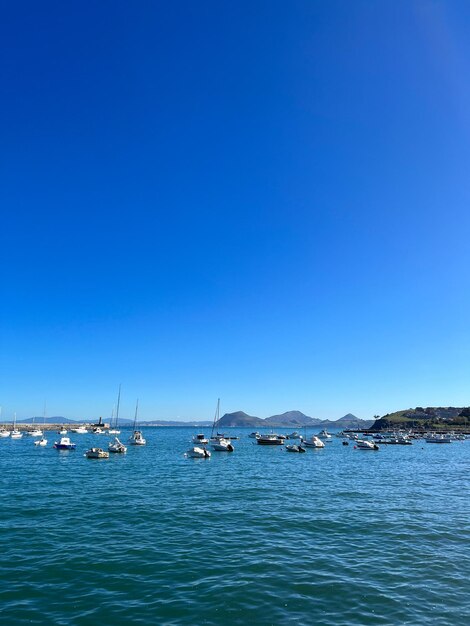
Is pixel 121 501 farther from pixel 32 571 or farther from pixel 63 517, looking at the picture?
pixel 32 571

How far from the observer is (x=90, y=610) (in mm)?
Answer: 15750

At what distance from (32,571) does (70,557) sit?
2142 mm

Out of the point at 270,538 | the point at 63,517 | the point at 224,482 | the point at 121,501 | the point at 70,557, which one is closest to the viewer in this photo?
the point at 70,557

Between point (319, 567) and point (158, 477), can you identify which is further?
point (158, 477)

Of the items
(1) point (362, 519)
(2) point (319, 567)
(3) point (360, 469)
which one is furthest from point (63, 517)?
(3) point (360, 469)

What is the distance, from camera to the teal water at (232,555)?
16.0 m

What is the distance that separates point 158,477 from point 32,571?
114 feet

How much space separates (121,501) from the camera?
120 feet

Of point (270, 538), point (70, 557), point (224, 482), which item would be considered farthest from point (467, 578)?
point (224, 482)

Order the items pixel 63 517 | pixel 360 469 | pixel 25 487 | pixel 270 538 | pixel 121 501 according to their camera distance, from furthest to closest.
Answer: pixel 360 469 → pixel 25 487 → pixel 121 501 → pixel 63 517 → pixel 270 538

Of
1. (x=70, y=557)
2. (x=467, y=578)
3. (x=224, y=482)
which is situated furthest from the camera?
(x=224, y=482)

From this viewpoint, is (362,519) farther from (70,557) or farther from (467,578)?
(70,557)

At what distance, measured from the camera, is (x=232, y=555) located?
2219 cm

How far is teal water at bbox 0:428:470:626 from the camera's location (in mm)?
16000
